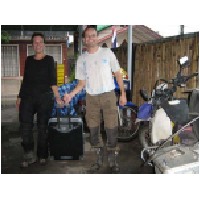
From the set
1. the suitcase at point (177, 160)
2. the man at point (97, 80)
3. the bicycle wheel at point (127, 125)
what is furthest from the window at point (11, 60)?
the suitcase at point (177, 160)

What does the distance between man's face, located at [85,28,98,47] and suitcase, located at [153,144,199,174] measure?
Answer: 5.53 feet

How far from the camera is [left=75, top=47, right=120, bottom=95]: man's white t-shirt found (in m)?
3.94

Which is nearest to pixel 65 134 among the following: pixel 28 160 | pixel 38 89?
pixel 28 160

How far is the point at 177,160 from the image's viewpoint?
11.4ft

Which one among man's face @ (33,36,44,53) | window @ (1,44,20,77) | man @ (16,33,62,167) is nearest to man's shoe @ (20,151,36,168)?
man @ (16,33,62,167)

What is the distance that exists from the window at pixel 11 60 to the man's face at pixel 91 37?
630 inches

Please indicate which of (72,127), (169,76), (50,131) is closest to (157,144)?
(72,127)

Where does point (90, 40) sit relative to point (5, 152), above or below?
above

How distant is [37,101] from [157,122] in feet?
5.74

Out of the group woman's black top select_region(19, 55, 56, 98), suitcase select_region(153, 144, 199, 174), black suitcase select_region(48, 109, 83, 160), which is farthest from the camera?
black suitcase select_region(48, 109, 83, 160)

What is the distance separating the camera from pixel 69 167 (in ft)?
14.6

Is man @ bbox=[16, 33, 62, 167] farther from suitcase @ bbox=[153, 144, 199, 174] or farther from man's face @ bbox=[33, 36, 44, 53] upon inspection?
suitcase @ bbox=[153, 144, 199, 174]

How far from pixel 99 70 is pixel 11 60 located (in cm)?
1625
